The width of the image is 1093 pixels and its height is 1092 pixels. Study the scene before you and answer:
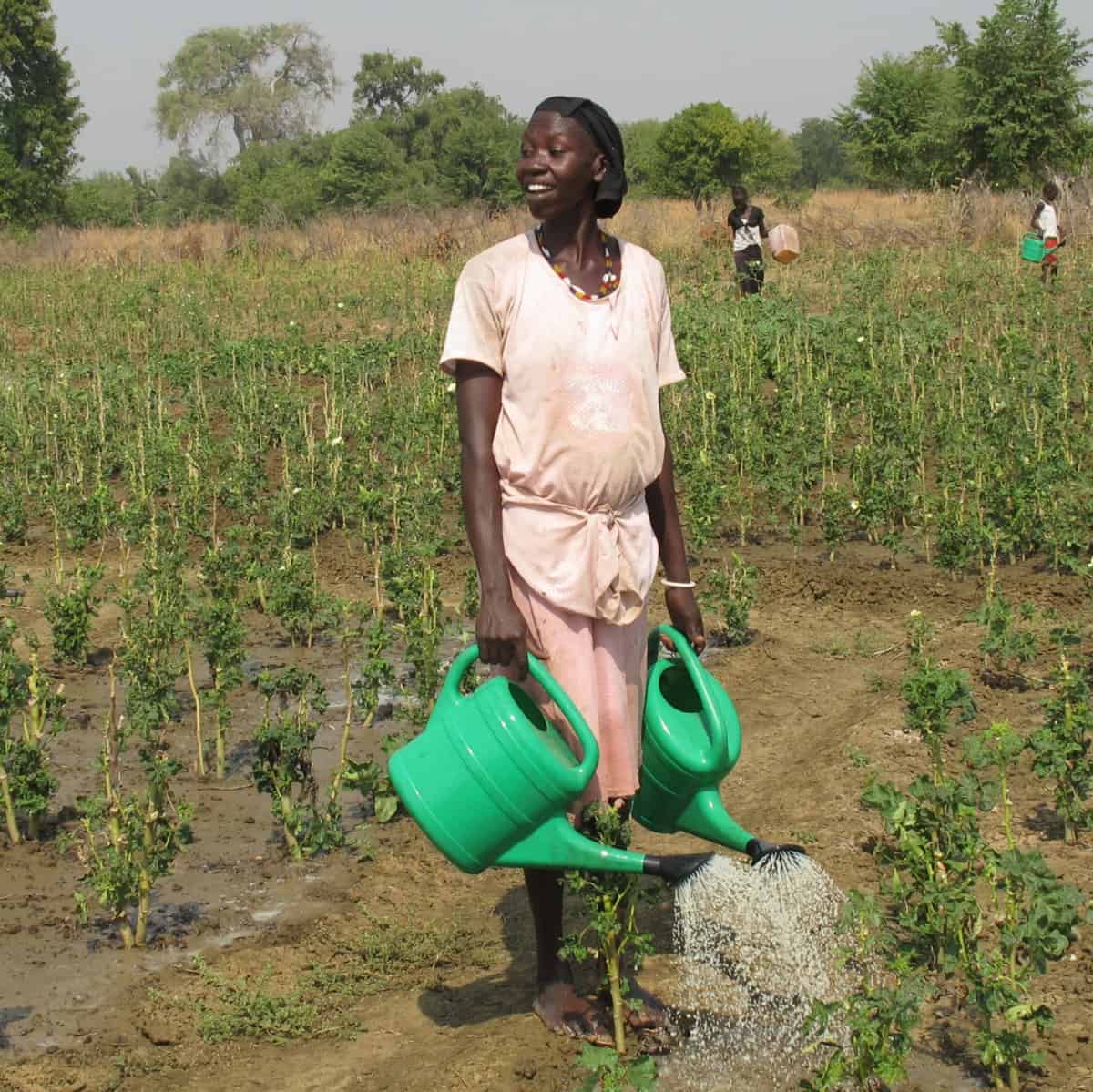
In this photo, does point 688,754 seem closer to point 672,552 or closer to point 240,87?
point 672,552

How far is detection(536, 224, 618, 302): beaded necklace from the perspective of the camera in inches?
109

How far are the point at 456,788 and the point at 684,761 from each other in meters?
0.47

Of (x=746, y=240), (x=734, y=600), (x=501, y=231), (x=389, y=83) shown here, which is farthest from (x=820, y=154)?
(x=734, y=600)

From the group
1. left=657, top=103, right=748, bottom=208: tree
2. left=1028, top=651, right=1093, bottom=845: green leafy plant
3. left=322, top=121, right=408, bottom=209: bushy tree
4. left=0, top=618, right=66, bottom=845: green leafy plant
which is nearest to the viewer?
left=1028, top=651, right=1093, bottom=845: green leafy plant

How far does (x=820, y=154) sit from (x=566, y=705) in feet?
238

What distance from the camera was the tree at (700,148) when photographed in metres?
33.1

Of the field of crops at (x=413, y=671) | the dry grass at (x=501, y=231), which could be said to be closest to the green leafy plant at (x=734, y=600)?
the field of crops at (x=413, y=671)

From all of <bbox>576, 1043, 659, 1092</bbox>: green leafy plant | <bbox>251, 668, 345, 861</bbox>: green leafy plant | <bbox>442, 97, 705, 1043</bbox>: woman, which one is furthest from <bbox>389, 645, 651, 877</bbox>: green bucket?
<bbox>251, 668, 345, 861</bbox>: green leafy plant

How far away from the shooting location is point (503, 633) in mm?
2727

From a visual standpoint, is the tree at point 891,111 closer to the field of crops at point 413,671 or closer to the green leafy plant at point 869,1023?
the field of crops at point 413,671

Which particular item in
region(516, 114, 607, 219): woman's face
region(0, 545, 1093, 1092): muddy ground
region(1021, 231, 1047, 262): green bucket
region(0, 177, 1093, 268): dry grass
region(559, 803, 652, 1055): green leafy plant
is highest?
region(0, 177, 1093, 268): dry grass


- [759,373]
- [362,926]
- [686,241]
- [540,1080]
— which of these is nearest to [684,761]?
[540,1080]

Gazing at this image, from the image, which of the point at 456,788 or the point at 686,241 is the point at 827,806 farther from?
the point at 686,241

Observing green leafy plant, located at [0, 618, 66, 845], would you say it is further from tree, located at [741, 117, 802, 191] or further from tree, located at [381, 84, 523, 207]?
tree, located at [741, 117, 802, 191]
